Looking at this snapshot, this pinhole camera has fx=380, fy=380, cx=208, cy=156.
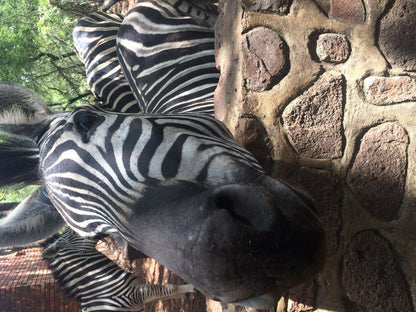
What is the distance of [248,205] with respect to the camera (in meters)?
1.27

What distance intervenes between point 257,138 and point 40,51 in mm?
9443

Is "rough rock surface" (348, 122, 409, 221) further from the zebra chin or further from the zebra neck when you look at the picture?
the zebra neck

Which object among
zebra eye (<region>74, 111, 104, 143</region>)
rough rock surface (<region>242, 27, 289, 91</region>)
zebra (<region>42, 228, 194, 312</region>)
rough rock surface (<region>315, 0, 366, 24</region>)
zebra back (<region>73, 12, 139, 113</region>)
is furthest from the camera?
zebra (<region>42, 228, 194, 312</region>)

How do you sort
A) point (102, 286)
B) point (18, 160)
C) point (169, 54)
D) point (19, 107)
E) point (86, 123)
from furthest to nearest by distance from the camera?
1. point (102, 286)
2. point (169, 54)
3. point (19, 107)
4. point (18, 160)
5. point (86, 123)

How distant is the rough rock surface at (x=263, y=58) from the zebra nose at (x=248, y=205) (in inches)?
39.8

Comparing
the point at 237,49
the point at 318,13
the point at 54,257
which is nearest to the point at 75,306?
the point at 54,257

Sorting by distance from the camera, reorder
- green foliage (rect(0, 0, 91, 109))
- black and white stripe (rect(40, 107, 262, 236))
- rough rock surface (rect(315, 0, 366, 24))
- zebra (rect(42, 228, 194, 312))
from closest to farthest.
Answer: black and white stripe (rect(40, 107, 262, 236)) → rough rock surface (rect(315, 0, 366, 24)) → zebra (rect(42, 228, 194, 312)) → green foliage (rect(0, 0, 91, 109))

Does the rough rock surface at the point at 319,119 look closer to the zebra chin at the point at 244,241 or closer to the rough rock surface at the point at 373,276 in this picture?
the rough rock surface at the point at 373,276

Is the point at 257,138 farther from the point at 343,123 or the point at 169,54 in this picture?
the point at 169,54

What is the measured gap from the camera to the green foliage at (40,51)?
877 cm

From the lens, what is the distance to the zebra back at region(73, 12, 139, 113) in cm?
427

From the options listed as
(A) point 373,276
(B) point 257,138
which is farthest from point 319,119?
(A) point 373,276

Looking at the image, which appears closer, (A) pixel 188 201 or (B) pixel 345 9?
(A) pixel 188 201

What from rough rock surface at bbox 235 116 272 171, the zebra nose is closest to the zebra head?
the zebra nose
